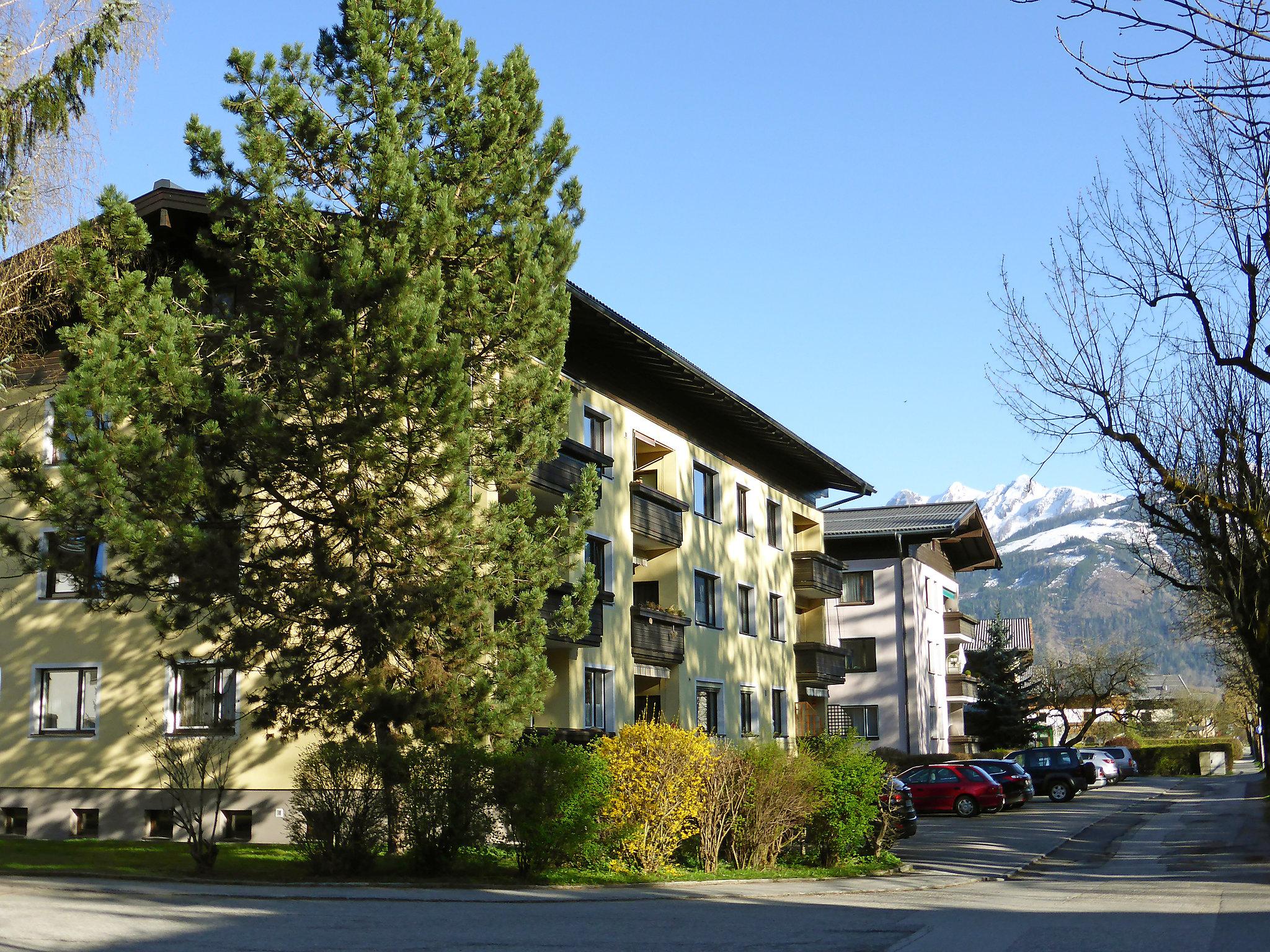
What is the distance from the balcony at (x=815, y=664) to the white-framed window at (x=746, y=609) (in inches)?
161

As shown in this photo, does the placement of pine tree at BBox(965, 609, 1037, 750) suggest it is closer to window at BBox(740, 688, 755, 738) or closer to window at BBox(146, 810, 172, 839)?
window at BBox(740, 688, 755, 738)

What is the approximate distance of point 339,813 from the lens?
17.3 meters

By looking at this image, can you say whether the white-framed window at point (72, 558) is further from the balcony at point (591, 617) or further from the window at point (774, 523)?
the window at point (774, 523)

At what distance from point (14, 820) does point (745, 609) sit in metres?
23.0

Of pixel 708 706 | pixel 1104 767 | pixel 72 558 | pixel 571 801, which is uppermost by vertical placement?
pixel 72 558

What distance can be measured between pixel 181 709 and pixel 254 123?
1188 cm

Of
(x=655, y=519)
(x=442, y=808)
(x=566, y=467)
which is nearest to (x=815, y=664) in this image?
(x=655, y=519)

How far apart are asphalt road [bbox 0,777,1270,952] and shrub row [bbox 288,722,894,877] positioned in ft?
3.85

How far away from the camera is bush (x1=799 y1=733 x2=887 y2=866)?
20219 millimetres

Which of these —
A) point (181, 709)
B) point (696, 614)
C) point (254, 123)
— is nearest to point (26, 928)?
point (254, 123)

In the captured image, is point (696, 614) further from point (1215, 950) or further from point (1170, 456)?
point (1215, 950)

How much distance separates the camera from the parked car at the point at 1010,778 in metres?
40.1

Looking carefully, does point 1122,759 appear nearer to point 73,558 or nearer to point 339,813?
point 339,813

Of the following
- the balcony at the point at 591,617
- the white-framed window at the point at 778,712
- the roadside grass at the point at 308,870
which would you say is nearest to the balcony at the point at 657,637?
the balcony at the point at 591,617
